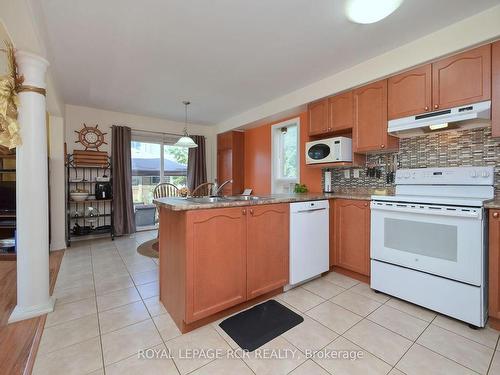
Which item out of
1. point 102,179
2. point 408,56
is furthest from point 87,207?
point 408,56

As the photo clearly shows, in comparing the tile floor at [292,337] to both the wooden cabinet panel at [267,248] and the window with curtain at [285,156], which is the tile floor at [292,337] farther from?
the window with curtain at [285,156]

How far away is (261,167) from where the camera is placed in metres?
4.55

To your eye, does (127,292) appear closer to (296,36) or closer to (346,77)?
(296,36)

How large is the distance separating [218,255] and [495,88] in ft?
8.03

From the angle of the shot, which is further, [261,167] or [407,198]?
[261,167]

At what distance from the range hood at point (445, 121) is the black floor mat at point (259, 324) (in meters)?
1.98

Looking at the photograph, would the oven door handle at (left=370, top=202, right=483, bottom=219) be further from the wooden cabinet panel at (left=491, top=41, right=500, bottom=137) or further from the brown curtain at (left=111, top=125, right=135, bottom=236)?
the brown curtain at (left=111, top=125, right=135, bottom=236)

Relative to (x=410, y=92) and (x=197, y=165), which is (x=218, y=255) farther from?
(x=197, y=165)

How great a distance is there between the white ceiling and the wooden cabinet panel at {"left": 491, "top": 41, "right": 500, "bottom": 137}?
0.34 meters

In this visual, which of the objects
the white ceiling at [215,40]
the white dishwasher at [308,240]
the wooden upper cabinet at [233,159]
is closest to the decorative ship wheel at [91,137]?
the white ceiling at [215,40]

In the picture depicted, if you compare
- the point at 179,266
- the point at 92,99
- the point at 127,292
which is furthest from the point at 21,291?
the point at 92,99

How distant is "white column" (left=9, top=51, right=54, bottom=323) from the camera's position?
5.92 feet

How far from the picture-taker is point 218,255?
5.73 ft

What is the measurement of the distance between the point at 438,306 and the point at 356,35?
2371 mm
